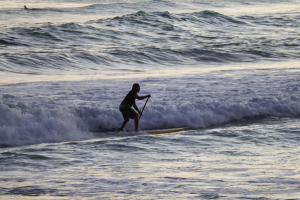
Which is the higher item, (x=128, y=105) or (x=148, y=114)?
(x=128, y=105)

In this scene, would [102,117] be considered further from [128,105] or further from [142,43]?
[142,43]

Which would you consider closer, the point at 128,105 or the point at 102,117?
the point at 128,105

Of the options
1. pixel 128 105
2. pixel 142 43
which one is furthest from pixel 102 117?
pixel 142 43

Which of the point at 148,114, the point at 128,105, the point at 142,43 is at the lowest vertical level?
the point at 148,114

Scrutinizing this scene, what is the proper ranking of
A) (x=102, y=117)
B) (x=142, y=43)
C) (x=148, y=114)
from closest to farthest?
(x=102, y=117)
(x=148, y=114)
(x=142, y=43)

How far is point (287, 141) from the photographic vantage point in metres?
9.45

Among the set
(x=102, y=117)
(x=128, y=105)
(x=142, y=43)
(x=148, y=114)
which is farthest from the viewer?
(x=142, y=43)

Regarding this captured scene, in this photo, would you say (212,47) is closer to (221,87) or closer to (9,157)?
(221,87)

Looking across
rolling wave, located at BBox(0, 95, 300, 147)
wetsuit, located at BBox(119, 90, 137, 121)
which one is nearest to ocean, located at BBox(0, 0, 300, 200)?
rolling wave, located at BBox(0, 95, 300, 147)

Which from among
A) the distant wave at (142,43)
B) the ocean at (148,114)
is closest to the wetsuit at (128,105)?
the ocean at (148,114)

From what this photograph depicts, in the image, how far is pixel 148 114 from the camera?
12.6 meters

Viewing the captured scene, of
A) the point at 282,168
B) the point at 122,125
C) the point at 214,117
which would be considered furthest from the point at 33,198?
the point at 214,117

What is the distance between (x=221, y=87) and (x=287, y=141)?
6.66 metres

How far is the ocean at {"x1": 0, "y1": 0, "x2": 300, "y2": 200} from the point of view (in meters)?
6.69
